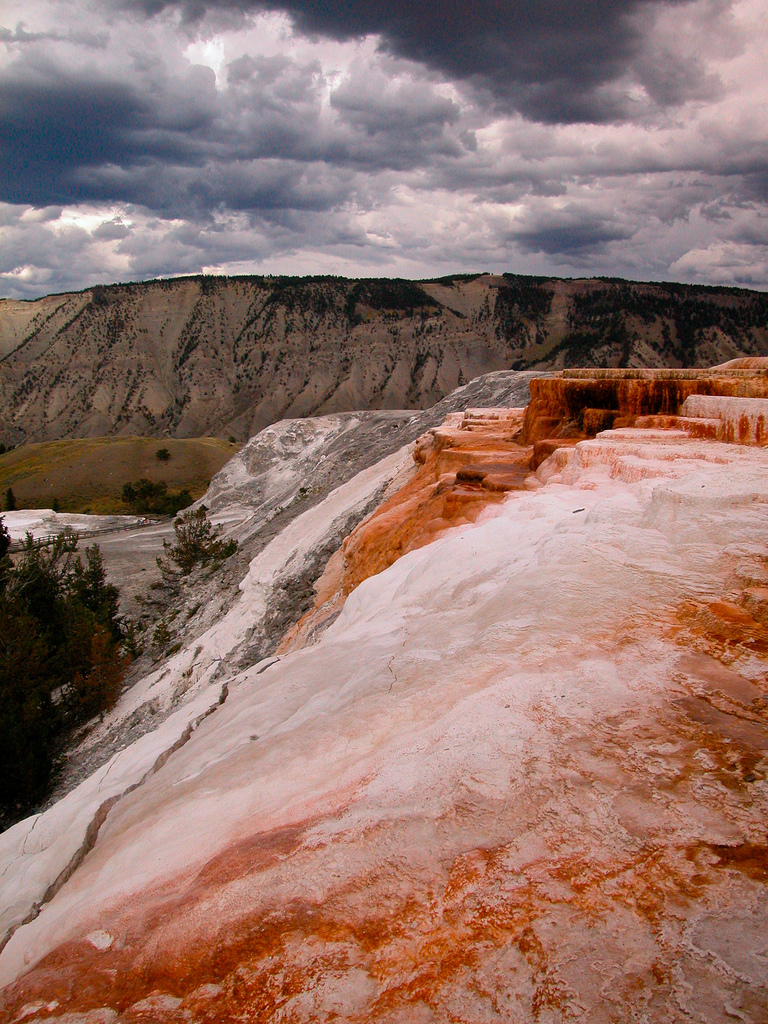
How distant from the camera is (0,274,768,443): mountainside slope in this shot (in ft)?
349

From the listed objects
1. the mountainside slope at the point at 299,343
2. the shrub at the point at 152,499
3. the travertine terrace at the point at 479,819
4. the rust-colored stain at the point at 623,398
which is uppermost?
the mountainside slope at the point at 299,343

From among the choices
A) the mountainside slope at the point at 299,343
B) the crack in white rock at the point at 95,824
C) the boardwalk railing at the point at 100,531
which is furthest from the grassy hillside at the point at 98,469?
the crack in white rock at the point at 95,824

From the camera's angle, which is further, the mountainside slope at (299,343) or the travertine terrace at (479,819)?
the mountainside slope at (299,343)

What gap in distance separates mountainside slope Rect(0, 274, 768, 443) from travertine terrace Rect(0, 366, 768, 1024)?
104511 mm

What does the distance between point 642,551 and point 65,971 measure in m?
5.06

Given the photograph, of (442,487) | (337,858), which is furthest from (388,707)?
(442,487)

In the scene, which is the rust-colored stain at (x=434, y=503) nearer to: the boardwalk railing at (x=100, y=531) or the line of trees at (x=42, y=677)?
the line of trees at (x=42, y=677)

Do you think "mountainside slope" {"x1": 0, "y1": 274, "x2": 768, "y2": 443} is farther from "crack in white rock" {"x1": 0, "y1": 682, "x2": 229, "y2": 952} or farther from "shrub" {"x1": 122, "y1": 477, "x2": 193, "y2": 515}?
"crack in white rock" {"x1": 0, "y1": 682, "x2": 229, "y2": 952}

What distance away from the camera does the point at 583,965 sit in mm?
2455

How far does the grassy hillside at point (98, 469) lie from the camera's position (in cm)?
6800

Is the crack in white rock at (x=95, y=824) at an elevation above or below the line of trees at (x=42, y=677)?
above

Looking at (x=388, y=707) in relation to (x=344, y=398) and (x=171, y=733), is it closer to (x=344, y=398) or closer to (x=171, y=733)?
(x=171, y=733)

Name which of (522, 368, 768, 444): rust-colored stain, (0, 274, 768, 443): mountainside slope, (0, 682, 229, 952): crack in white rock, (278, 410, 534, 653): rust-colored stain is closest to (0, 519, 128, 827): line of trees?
(278, 410, 534, 653): rust-colored stain

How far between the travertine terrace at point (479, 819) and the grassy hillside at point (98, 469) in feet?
212
